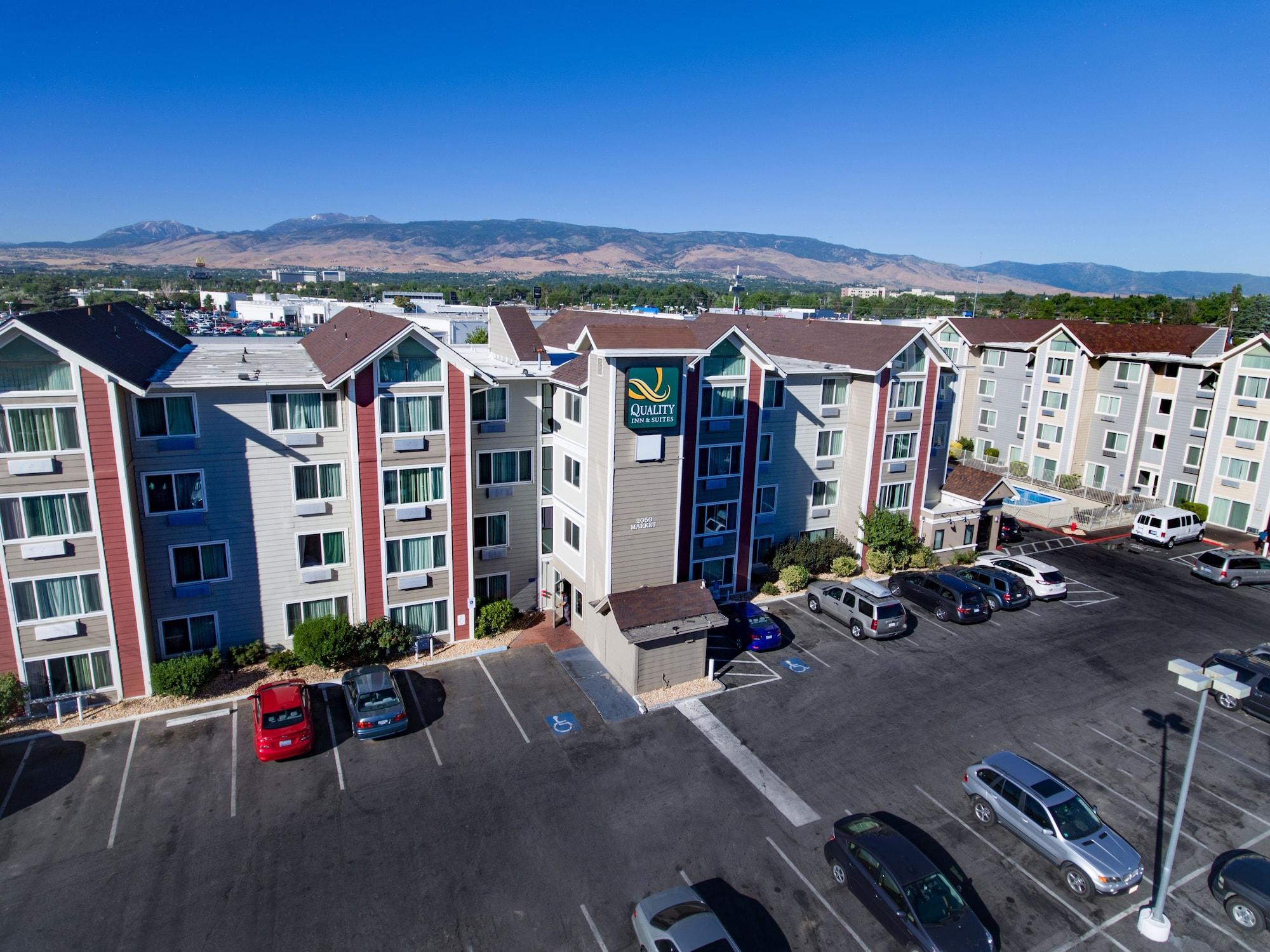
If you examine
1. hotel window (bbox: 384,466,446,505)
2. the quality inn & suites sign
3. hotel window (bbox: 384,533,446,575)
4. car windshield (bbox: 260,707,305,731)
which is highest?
the quality inn & suites sign

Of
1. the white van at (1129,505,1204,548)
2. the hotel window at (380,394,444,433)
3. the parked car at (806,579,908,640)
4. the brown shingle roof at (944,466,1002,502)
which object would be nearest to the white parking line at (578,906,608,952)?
the hotel window at (380,394,444,433)

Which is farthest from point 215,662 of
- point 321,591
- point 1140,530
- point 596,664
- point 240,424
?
point 1140,530

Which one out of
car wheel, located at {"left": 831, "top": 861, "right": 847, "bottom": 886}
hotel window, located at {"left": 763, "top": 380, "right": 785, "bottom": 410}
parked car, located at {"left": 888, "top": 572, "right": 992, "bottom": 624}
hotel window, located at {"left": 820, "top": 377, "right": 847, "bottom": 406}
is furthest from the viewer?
hotel window, located at {"left": 820, "top": 377, "right": 847, "bottom": 406}

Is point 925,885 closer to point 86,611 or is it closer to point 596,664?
point 596,664

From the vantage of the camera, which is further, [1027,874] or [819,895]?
[1027,874]

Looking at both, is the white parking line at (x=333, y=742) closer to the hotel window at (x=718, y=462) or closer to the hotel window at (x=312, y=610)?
the hotel window at (x=312, y=610)

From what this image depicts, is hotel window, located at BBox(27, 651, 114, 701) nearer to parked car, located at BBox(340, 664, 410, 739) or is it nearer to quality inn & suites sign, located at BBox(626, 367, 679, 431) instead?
parked car, located at BBox(340, 664, 410, 739)

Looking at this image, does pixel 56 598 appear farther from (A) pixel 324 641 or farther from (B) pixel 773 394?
(B) pixel 773 394

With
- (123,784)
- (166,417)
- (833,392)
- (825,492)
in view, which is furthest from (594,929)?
(833,392)
